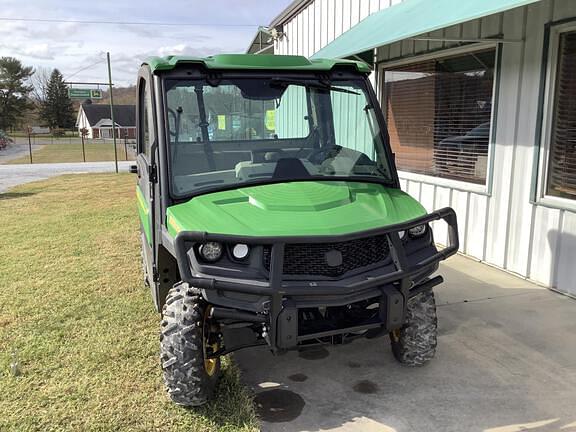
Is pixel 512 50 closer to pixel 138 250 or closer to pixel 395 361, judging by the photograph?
pixel 395 361

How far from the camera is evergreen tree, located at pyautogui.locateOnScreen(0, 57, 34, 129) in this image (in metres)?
69.4

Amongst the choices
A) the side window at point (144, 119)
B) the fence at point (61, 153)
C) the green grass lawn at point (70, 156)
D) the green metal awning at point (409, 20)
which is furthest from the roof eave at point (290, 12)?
the green grass lawn at point (70, 156)

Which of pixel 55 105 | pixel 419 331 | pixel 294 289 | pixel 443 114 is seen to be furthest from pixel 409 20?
pixel 55 105

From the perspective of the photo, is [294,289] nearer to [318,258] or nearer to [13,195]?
[318,258]

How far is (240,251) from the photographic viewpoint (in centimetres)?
285

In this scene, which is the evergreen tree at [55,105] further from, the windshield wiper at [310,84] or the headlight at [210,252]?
the headlight at [210,252]

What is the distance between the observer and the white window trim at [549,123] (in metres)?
5.09

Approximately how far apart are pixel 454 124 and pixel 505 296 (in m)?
2.68

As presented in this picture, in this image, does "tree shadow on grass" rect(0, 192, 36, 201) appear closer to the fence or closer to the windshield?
the fence

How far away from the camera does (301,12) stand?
11.6 meters

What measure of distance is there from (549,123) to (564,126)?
0.14 meters

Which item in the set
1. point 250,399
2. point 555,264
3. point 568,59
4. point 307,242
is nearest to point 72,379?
point 250,399

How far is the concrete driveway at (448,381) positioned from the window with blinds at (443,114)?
250 centimetres

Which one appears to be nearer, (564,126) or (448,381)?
(448,381)
